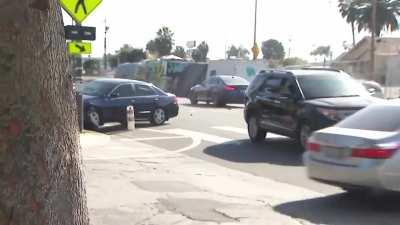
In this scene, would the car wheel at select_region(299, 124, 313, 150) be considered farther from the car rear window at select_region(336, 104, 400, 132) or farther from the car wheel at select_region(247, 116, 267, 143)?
the car rear window at select_region(336, 104, 400, 132)

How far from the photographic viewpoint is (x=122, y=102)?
795 inches

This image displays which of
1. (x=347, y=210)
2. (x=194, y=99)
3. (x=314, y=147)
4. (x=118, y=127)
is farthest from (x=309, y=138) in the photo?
(x=194, y=99)

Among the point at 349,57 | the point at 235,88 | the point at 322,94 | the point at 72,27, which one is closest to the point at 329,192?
the point at 322,94

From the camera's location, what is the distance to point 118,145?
634 inches

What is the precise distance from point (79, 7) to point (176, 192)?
7.22 metres

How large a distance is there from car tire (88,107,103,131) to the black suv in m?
5.15

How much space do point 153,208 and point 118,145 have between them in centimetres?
773

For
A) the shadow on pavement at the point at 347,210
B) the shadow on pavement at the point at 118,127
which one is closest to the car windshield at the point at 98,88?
the shadow on pavement at the point at 118,127

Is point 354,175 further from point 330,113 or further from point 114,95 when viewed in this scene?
point 114,95

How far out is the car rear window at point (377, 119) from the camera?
29.2ft

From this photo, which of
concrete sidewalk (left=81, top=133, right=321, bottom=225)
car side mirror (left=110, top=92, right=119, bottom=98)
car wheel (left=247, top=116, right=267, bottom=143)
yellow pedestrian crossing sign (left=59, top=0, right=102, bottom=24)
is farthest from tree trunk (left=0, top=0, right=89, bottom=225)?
car side mirror (left=110, top=92, right=119, bottom=98)

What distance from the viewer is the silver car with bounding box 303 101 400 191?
329 inches

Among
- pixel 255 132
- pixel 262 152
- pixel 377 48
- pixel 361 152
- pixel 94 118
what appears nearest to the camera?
pixel 361 152

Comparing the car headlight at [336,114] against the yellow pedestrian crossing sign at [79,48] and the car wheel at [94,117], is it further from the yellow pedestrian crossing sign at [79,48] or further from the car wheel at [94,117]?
the car wheel at [94,117]
